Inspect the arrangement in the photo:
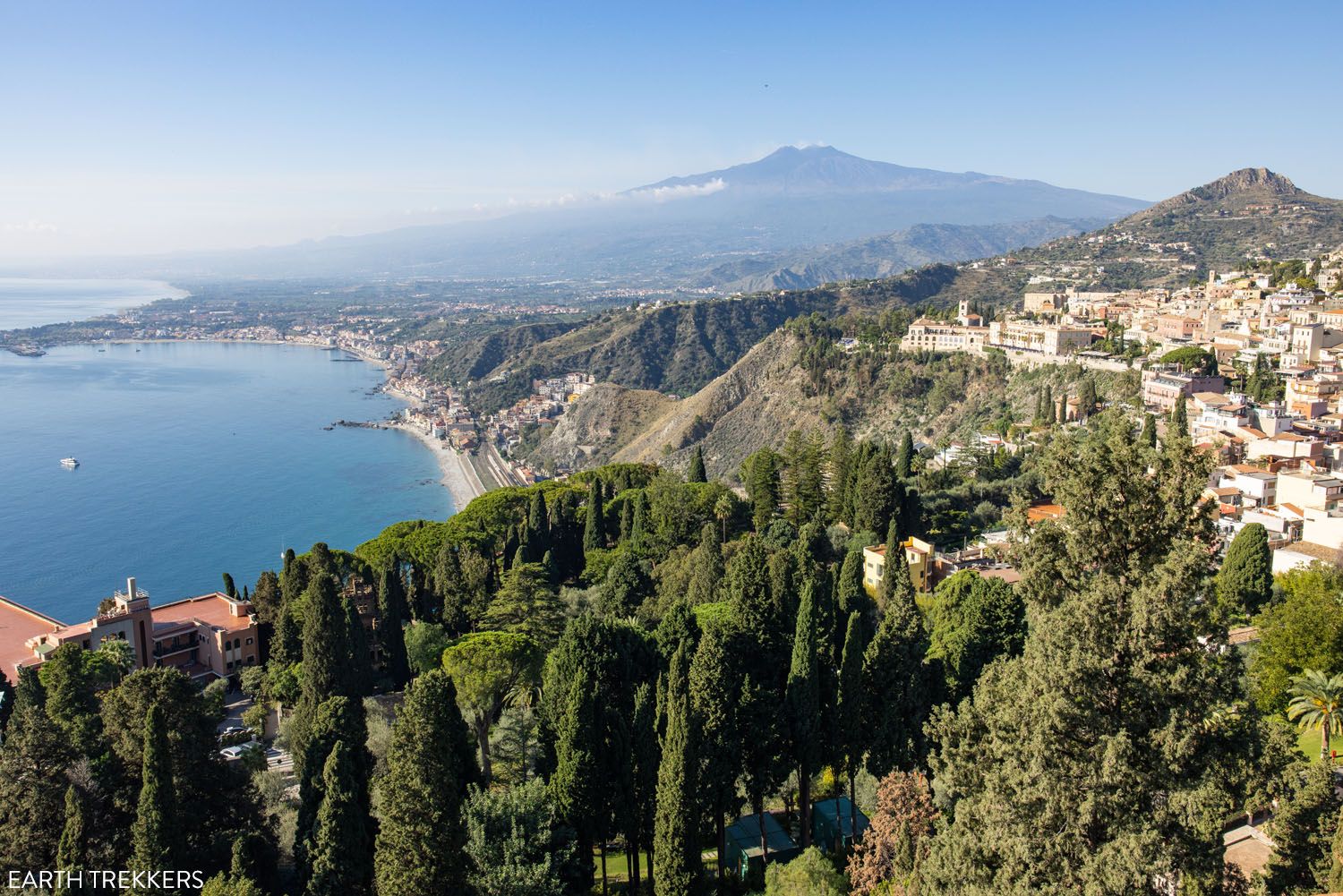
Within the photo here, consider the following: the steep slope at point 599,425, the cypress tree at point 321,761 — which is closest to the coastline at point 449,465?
the steep slope at point 599,425

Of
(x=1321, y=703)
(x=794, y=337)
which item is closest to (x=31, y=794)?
(x=1321, y=703)

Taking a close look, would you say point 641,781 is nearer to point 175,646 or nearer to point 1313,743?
point 1313,743

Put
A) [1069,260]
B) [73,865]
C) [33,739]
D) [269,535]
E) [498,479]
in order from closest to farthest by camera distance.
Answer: [73,865], [33,739], [269,535], [498,479], [1069,260]

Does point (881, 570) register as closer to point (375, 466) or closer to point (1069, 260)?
point (375, 466)

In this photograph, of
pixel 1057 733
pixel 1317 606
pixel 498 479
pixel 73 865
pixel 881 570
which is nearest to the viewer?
pixel 1057 733

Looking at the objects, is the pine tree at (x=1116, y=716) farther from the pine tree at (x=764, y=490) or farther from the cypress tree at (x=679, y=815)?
the pine tree at (x=764, y=490)

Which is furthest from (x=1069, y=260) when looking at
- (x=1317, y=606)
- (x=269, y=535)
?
(x=1317, y=606)
